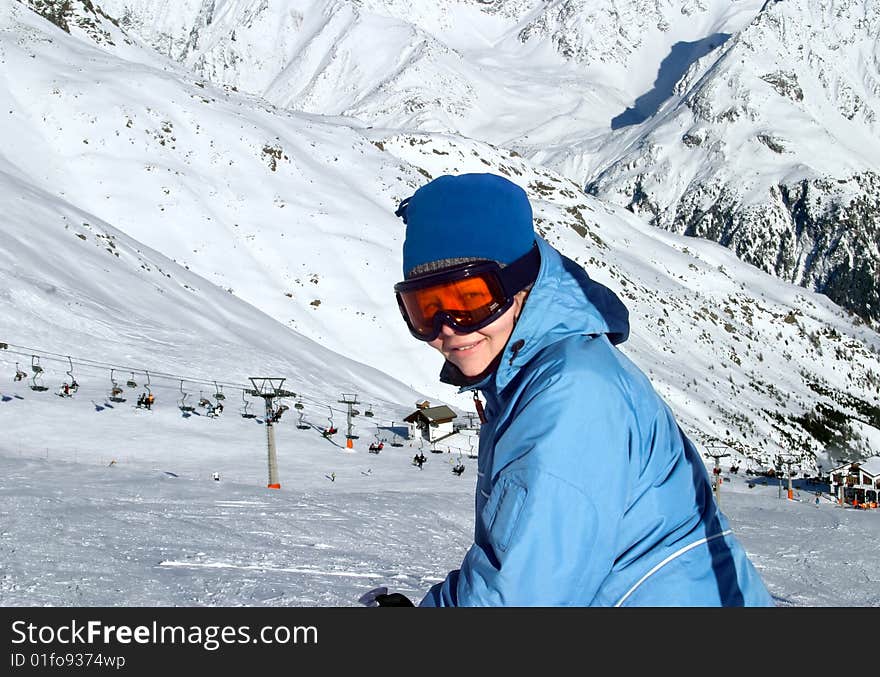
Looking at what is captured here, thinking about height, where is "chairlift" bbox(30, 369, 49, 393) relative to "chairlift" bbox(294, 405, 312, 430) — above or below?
above

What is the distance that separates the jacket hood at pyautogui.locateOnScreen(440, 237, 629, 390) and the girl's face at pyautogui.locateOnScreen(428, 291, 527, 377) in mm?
33

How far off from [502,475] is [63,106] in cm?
8498

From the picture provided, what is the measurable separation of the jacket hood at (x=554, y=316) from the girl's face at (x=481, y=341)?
0.11 ft

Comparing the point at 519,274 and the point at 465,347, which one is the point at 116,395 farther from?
the point at 519,274

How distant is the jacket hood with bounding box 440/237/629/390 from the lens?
250cm

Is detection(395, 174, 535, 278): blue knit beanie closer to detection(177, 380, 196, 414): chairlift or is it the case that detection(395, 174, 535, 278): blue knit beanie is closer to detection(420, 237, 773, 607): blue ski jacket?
detection(420, 237, 773, 607): blue ski jacket

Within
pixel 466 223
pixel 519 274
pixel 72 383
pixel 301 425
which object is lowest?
pixel 301 425

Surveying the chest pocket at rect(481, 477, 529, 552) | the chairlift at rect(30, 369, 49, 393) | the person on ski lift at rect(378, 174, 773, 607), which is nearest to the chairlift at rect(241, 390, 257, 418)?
the chairlift at rect(30, 369, 49, 393)

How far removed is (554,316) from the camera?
2.52m

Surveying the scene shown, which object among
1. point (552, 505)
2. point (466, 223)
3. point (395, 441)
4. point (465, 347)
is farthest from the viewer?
point (395, 441)

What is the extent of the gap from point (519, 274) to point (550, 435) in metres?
0.61

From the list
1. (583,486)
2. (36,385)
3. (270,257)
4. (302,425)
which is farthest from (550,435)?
(270,257)

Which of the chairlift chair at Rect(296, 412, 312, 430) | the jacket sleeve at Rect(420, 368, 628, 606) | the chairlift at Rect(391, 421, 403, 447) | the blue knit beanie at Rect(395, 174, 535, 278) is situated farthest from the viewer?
the chairlift at Rect(391, 421, 403, 447)

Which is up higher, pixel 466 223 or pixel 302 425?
pixel 466 223
